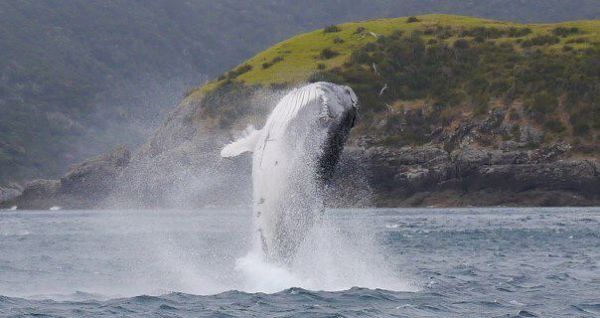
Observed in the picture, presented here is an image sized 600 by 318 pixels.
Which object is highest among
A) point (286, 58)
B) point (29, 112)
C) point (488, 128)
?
point (29, 112)

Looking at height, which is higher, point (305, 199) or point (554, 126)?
point (554, 126)

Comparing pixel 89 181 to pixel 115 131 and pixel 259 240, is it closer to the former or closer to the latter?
pixel 115 131

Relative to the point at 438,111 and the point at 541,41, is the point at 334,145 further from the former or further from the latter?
the point at 541,41

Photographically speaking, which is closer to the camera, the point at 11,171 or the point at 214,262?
the point at 214,262

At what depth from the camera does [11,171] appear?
519 feet

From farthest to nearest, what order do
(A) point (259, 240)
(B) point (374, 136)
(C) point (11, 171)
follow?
(C) point (11, 171) → (B) point (374, 136) → (A) point (259, 240)

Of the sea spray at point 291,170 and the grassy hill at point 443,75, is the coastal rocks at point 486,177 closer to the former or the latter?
the grassy hill at point 443,75

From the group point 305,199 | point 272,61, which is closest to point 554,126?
point 272,61

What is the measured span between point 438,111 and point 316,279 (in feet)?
279

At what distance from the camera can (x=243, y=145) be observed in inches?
809

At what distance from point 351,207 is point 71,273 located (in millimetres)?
67748

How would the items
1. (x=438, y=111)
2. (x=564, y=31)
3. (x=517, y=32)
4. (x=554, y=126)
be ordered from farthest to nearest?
(x=517, y=32), (x=564, y=31), (x=438, y=111), (x=554, y=126)

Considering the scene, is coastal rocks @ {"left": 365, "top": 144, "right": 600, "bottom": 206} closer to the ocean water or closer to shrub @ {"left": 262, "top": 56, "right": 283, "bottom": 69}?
shrub @ {"left": 262, "top": 56, "right": 283, "bottom": 69}

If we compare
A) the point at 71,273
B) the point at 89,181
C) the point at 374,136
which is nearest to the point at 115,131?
the point at 89,181
